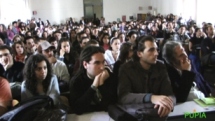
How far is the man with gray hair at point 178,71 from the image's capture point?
2479 millimetres

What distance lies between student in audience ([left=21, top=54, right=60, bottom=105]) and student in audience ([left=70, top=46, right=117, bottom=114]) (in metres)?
0.30

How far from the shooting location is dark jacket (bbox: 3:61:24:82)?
11.4 feet

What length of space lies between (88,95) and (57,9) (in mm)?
19178

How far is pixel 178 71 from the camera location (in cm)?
261

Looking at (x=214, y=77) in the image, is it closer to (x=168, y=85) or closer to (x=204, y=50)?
(x=204, y=50)

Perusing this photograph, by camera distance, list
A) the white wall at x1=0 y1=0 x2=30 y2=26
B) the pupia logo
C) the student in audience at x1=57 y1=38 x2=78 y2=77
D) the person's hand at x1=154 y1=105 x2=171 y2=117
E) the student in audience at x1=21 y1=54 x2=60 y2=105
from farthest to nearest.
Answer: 1. the white wall at x1=0 y1=0 x2=30 y2=26
2. the student in audience at x1=57 y1=38 x2=78 y2=77
3. the student in audience at x1=21 y1=54 x2=60 y2=105
4. the pupia logo
5. the person's hand at x1=154 y1=105 x2=171 y2=117

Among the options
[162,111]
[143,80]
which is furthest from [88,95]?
[162,111]

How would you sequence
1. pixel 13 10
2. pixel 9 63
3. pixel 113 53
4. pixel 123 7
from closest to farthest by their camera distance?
1. pixel 9 63
2. pixel 113 53
3. pixel 13 10
4. pixel 123 7

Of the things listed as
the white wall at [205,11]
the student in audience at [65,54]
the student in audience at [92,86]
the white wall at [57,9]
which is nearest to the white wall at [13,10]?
the white wall at [57,9]

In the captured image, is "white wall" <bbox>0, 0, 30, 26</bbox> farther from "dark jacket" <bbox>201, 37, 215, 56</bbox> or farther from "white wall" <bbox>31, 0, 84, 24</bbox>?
"dark jacket" <bbox>201, 37, 215, 56</bbox>

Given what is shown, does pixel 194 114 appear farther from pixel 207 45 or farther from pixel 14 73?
pixel 207 45

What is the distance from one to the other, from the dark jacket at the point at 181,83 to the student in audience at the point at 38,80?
1.21 metres

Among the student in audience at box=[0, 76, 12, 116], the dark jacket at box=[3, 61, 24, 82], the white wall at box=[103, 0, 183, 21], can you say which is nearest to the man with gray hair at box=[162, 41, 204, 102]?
the student in audience at box=[0, 76, 12, 116]

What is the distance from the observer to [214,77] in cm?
489
